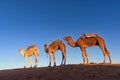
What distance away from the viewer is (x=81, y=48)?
2617 centimetres

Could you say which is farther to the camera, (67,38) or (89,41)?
(67,38)

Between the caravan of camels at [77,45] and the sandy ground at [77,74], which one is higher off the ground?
the caravan of camels at [77,45]

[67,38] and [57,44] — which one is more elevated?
[67,38]

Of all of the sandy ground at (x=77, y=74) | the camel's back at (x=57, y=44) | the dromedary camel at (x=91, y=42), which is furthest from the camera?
the camel's back at (x=57, y=44)

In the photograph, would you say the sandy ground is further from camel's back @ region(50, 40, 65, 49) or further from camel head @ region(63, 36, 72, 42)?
camel head @ region(63, 36, 72, 42)

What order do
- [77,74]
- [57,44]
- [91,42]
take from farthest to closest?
[57,44], [91,42], [77,74]

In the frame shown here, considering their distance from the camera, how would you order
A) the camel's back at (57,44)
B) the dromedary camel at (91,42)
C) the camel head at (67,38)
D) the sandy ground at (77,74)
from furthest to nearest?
1. the camel's back at (57,44)
2. the camel head at (67,38)
3. the dromedary camel at (91,42)
4. the sandy ground at (77,74)

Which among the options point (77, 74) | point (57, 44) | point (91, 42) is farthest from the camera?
point (57, 44)

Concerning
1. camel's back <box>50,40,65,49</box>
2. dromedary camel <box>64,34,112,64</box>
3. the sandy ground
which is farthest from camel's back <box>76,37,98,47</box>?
the sandy ground

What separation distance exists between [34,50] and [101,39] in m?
8.16

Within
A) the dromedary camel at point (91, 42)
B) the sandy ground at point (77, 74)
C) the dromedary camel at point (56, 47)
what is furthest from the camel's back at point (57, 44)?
the sandy ground at point (77, 74)

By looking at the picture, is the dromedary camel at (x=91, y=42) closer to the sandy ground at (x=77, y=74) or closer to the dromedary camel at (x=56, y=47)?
the dromedary camel at (x=56, y=47)

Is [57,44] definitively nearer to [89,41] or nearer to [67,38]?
[67,38]

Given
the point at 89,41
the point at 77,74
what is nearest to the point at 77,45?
the point at 89,41
